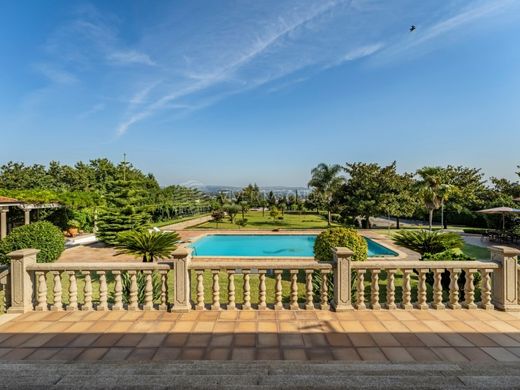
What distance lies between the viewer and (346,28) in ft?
31.2

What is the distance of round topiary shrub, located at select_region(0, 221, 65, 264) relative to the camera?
27.7 ft

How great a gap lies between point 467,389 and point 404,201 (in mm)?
22190

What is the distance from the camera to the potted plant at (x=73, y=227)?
19434 mm

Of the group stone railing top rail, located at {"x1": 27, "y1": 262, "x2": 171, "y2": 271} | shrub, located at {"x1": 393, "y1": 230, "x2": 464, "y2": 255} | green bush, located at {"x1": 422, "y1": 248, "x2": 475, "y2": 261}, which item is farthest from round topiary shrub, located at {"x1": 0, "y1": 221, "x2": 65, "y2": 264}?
green bush, located at {"x1": 422, "y1": 248, "x2": 475, "y2": 261}

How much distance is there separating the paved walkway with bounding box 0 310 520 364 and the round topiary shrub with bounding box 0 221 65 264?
5.45 m

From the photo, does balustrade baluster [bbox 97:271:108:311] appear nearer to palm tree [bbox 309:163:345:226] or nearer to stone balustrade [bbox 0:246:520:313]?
stone balustrade [bbox 0:246:520:313]

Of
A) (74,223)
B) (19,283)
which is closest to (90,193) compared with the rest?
(74,223)

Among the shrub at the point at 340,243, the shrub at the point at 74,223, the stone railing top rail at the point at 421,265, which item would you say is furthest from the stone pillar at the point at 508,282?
the shrub at the point at 74,223

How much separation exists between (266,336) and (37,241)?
8.65 meters

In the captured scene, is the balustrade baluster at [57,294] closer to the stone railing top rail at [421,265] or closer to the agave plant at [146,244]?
the agave plant at [146,244]

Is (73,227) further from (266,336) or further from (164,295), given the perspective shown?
(266,336)

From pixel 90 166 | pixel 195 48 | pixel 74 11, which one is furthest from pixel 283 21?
pixel 90 166

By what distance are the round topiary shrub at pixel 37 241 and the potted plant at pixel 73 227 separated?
11553 millimetres

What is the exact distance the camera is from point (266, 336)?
3.65 metres
